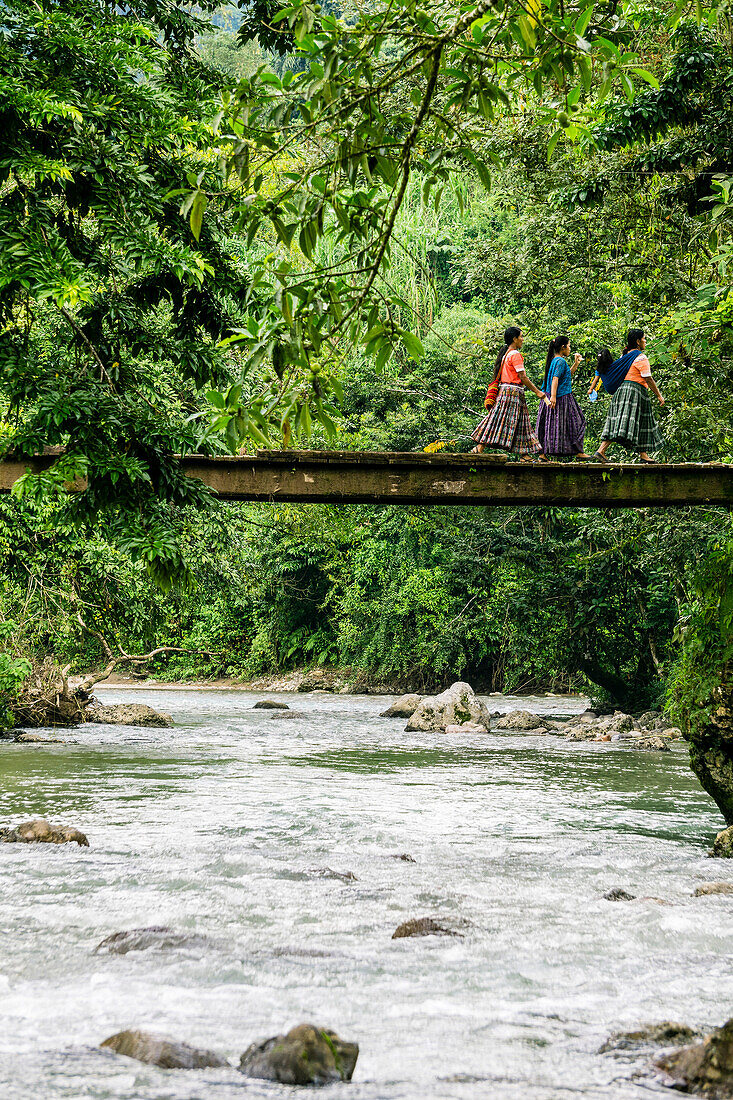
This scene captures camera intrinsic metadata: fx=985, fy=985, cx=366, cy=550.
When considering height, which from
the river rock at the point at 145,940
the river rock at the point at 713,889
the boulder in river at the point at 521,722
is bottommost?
the boulder in river at the point at 521,722

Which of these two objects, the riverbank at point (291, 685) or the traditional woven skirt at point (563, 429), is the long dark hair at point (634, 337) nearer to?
the traditional woven skirt at point (563, 429)

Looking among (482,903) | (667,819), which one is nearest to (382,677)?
(667,819)

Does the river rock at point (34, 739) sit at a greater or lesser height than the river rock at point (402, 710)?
greater

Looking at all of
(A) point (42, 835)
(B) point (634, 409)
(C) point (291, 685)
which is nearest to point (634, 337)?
(B) point (634, 409)

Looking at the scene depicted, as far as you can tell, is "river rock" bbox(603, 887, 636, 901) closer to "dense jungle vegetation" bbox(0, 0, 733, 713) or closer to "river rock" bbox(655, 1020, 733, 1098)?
"dense jungle vegetation" bbox(0, 0, 733, 713)

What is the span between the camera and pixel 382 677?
30984 millimetres

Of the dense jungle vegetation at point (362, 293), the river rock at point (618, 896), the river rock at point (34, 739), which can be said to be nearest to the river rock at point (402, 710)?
the dense jungle vegetation at point (362, 293)

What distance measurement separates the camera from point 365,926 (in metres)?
6.01

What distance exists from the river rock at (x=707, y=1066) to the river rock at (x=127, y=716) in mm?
16171

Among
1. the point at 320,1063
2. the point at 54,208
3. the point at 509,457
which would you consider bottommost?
the point at 320,1063

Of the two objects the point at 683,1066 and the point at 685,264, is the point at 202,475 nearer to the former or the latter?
the point at 683,1066

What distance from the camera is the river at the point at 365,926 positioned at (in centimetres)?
396

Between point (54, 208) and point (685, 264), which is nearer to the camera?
point (54, 208)

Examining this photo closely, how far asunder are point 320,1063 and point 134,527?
3.27 meters
